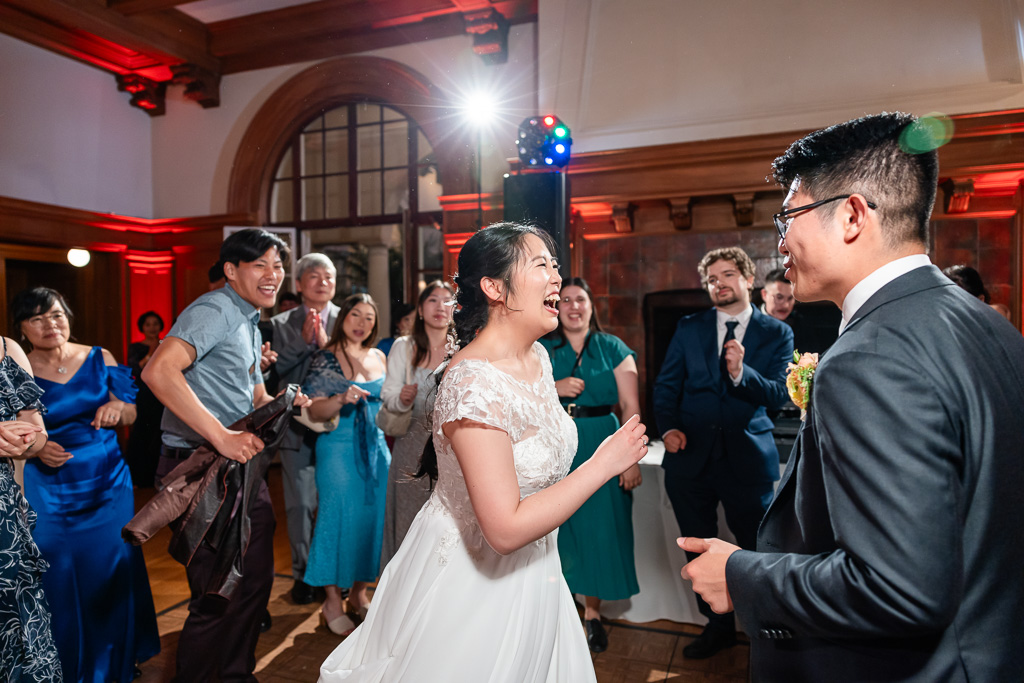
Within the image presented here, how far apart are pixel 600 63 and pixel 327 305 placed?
8.30 ft

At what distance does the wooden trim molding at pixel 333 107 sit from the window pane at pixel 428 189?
359mm

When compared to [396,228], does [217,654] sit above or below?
below

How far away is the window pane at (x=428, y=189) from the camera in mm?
5766

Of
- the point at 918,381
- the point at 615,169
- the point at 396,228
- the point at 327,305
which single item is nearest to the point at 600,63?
the point at 615,169

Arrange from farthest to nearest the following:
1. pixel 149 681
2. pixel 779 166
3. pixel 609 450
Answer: pixel 149 681, pixel 609 450, pixel 779 166

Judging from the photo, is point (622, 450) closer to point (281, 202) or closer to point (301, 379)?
point (301, 379)

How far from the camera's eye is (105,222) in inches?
145

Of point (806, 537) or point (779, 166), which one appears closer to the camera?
point (806, 537)

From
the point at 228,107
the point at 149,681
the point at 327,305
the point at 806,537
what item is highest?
the point at 228,107

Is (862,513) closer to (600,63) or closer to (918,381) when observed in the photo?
(918,381)

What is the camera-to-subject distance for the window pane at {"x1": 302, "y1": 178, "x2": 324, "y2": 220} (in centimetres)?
627

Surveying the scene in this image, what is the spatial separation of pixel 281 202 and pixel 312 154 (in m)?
0.79

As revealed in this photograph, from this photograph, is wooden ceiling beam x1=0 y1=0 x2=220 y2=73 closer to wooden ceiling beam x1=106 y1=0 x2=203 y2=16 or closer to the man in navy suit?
wooden ceiling beam x1=106 y1=0 x2=203 y2=16

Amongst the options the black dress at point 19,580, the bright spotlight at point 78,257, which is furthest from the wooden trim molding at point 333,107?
the black dress at point 19,580
